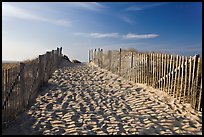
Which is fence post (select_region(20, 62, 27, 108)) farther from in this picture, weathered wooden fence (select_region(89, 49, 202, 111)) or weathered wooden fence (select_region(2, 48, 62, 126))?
weathered wooden fence (select_region(89, 49, 202, 111))

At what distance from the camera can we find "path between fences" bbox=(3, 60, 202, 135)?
6.48m

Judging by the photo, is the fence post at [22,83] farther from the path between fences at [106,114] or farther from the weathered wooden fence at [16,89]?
the path between fences at [106,114]

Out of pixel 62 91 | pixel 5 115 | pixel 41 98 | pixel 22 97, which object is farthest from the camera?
pixel 62 91

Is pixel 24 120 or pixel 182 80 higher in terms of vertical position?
pixel 182 80

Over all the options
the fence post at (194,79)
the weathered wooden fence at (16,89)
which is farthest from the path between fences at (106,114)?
the fence post at (194,79)

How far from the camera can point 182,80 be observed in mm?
8922

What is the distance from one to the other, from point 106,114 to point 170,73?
11.1 ft

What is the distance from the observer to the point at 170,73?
388 inches

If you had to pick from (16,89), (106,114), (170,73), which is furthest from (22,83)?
(170,73)

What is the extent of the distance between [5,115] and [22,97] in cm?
142

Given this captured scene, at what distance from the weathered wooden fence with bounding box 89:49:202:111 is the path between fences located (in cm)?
32

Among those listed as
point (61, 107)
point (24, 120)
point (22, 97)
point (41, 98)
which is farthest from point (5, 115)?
point (41, 98)

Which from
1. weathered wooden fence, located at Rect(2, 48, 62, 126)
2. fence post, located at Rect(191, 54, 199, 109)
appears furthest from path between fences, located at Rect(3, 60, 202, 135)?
fence post, located at Rect(191, 54, 199, 109)

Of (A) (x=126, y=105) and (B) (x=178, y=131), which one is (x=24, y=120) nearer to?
(A) (x=126, y=105)
